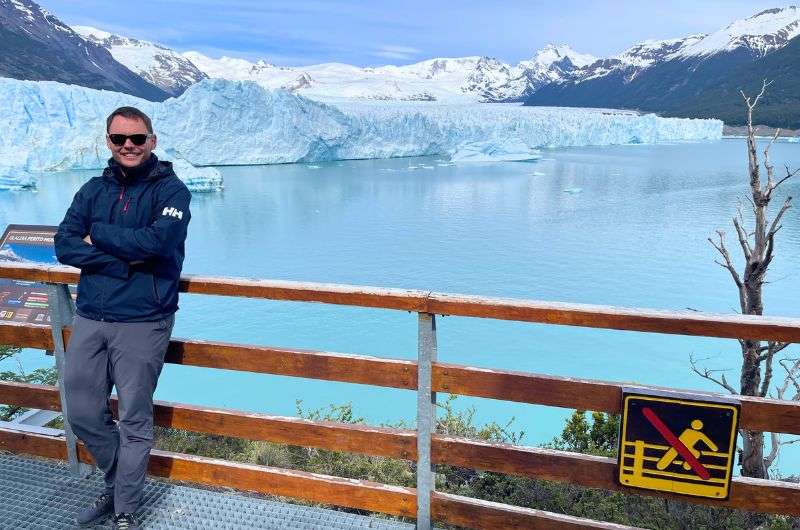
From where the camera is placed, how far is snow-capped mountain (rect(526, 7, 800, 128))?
110150 millimetres

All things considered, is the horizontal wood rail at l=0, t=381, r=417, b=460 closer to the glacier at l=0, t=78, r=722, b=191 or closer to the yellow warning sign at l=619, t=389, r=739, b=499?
the yellow warning sign at l=619, t=389, r=739, b=499

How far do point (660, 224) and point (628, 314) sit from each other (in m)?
24.3

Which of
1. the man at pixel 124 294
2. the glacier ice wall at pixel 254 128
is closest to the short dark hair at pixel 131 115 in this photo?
the man at pixel 124 294

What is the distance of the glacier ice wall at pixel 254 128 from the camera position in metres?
31.3

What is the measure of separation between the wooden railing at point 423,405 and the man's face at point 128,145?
1.55ft

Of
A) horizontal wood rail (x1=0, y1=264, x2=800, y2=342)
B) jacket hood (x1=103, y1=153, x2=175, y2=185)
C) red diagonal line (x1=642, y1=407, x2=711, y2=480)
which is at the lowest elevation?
red diagonal line (x1=642, y1=407, x2=711, y2=480)

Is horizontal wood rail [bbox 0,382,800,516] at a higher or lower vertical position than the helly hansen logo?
lower

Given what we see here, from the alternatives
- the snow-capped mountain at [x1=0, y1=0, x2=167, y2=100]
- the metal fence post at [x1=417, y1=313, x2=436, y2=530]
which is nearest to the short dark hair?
the metal fence post at [x1=417, y1=313, x2=436, y2=530]

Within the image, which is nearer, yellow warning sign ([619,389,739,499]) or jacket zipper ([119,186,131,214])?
yellow warning sign ([619,389,739,499])

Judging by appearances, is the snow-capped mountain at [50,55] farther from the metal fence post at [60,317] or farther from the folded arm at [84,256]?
the folded arm at [84,256]

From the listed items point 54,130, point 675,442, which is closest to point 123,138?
point 675,442

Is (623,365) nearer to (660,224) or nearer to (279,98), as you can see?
(660,224)

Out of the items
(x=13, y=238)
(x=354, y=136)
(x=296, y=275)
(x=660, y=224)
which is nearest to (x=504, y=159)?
(x=354, y=136)

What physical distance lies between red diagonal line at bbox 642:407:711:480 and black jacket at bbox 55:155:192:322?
64.6 inches
